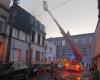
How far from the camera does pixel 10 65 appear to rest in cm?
1354

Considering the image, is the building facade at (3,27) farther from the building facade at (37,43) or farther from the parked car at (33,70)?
the building facade at (37,43)

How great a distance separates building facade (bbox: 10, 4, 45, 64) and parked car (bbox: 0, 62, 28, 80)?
8011 mm

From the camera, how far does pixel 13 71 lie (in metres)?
13.2

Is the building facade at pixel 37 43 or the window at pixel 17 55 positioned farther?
A: the building facade at pixel 37 43

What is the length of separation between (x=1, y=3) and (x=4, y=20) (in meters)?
2.20

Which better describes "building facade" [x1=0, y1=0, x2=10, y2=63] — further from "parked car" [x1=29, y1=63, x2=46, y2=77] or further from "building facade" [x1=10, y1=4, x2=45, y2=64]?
"parked car" [x1=29, y1=63, x2=46, y2=77]

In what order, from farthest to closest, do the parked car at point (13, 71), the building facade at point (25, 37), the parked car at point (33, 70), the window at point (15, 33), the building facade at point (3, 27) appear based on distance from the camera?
1. the building facade at point (25, 37)
2. the window at point (15, 33)
3. the building facade at point (3, 27)
4. the parked car at point (33, 70)
5. the parked car at point (13, 71)

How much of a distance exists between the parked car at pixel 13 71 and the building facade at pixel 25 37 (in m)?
8.01

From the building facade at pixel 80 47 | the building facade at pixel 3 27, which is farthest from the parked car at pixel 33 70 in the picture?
the building facade at pixel 80 47

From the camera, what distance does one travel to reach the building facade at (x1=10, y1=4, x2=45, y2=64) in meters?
23.7

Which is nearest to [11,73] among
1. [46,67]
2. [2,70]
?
[2,70]

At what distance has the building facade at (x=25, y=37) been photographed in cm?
2373

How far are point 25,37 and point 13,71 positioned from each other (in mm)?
13876

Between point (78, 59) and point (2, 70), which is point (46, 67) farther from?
point (2, 70)
